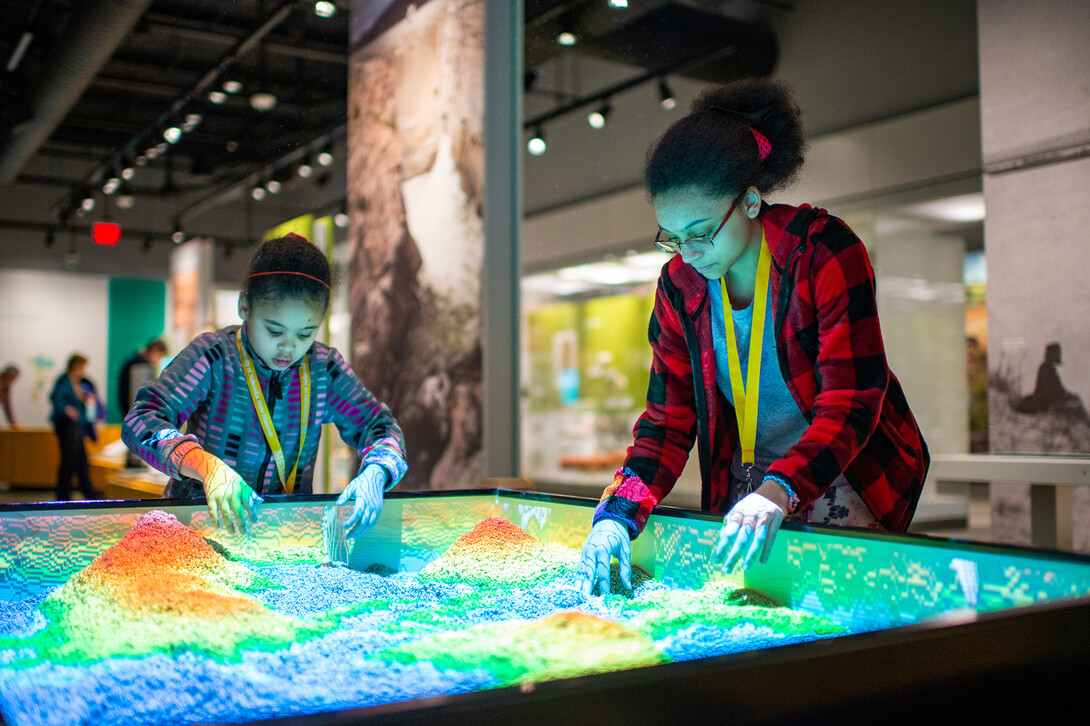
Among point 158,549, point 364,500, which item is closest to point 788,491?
point 364,500

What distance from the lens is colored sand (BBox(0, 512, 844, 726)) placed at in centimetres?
71

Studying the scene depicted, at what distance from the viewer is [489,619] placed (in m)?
1.09

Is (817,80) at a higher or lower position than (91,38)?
lower

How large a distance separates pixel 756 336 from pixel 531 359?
318 inches

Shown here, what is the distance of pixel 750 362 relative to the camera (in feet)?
4.60

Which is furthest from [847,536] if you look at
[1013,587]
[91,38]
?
[91,38]

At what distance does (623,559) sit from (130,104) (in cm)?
791

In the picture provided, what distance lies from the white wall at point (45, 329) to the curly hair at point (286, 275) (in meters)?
11.0

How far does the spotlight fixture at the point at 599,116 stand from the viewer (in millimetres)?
3820

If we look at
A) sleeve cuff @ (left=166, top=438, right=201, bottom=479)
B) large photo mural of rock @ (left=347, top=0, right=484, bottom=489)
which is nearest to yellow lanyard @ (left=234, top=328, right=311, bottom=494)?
sleeve cuff @ (left=166, top=438, right=201, bottom=479)

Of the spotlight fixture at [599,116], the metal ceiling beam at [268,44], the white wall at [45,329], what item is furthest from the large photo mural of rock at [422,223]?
the white wall at [45,329]

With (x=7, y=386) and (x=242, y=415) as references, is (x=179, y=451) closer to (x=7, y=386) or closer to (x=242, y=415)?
(x=242, y=415)

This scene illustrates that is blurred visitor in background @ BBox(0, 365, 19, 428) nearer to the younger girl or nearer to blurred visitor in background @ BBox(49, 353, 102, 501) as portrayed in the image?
blurred visitor in background @ BBox(49, 353, 102, 501)

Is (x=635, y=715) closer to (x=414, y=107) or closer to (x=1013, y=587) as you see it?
(x=1013, y=587)
